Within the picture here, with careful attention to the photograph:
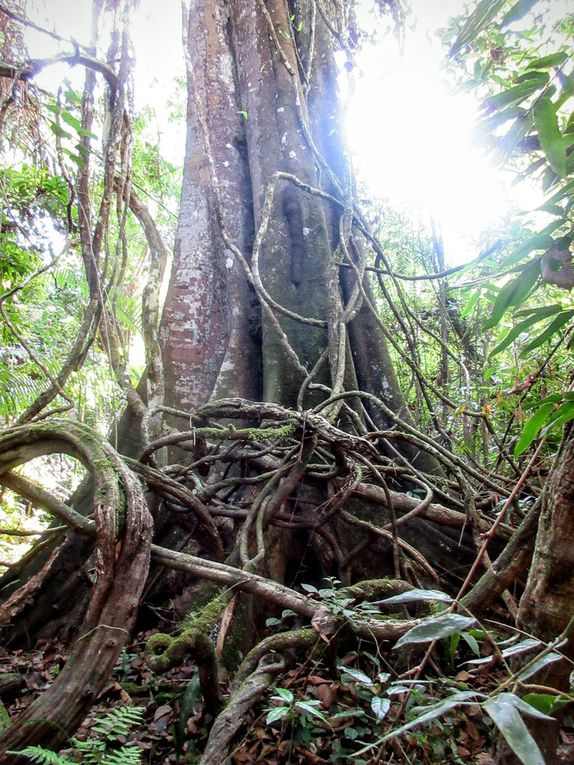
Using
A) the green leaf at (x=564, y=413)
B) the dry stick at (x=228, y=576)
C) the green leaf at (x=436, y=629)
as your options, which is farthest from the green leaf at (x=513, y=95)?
the dry stick at (x=228, y=576)

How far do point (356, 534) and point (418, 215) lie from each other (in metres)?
3.88

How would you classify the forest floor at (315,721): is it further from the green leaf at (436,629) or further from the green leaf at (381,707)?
the green leaf at (436,629)

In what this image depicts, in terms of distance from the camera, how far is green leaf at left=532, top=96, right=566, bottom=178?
70cm

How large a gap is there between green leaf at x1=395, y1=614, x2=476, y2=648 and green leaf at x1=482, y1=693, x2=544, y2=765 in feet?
0.32

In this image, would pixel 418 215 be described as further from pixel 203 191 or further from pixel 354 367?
pixel 354 367

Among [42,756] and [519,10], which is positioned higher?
[519,10]

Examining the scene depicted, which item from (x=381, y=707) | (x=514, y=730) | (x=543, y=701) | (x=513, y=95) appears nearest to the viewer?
(x=514, y=730)

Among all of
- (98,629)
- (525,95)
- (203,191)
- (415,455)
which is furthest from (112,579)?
(203,191)

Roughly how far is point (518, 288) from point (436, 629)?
2.08ft

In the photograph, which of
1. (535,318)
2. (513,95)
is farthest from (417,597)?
(513,95)

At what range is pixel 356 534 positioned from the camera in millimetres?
2061

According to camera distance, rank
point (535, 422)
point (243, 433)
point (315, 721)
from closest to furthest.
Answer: point (535, 422), point (315, 721), point (243, 433)

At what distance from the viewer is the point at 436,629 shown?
672mm

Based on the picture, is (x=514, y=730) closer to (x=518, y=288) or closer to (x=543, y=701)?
(x=543, y=701)
